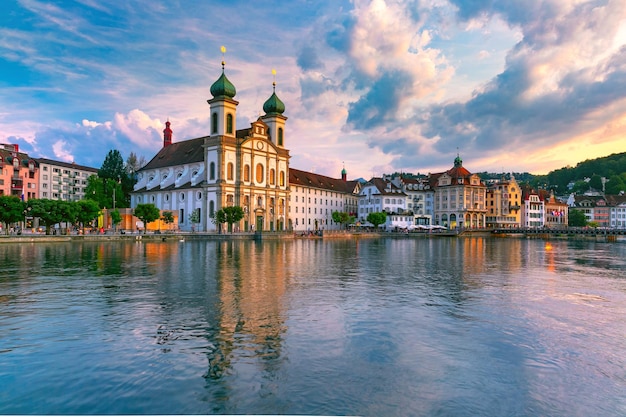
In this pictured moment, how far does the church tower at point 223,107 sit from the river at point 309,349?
65.2 metres

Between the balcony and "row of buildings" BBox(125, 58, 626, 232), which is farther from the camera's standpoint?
the balcony

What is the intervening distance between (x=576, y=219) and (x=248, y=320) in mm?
149280

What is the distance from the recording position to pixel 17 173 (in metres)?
98.4

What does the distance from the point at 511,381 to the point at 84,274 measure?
2375 cm

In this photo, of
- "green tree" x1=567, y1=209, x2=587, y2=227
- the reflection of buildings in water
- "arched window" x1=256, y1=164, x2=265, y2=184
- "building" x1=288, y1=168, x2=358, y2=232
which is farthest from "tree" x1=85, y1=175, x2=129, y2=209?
"green tree" x1=567, y1=209, x2=587, y2=227

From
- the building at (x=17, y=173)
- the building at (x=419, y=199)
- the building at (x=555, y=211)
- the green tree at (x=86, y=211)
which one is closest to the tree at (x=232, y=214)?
the green tree at (x=86, y=211)

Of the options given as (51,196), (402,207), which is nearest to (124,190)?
(51,196)

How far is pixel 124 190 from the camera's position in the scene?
114m

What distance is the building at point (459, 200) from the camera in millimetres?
118750

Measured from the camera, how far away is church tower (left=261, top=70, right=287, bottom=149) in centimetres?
9831

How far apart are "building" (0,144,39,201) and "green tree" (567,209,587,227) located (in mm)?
140687

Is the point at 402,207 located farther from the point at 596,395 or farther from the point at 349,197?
the point at 596,395

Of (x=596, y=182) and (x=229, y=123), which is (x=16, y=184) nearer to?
(x=229, y=123)

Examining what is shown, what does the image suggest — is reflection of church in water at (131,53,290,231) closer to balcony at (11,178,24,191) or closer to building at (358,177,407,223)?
balcony at (11,178,24,191)
